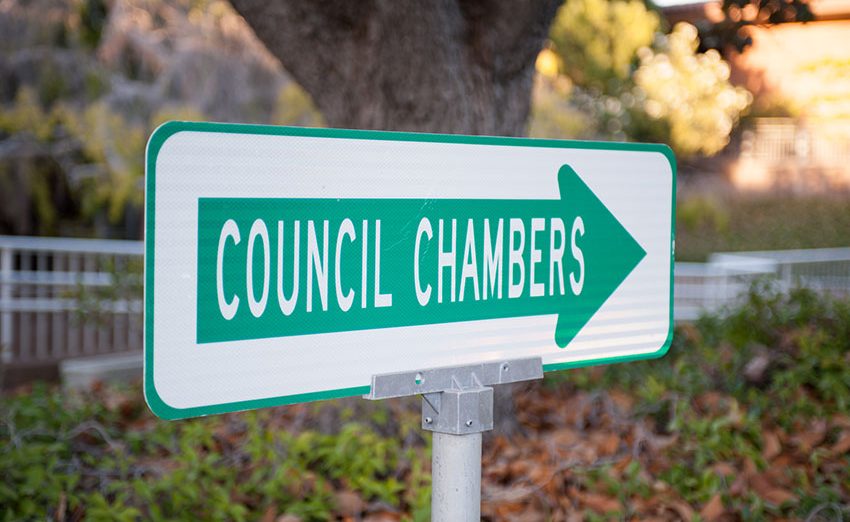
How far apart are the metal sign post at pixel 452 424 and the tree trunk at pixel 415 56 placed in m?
2.34

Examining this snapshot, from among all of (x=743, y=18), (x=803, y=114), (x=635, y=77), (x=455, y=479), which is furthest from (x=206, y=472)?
(x=803, y=114)

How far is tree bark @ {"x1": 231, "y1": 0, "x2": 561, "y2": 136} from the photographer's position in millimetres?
3697

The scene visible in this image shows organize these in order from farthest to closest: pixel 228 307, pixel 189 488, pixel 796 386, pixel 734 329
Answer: pixel 734 329 → pixel 796 386 → pixel 189 488 → pixel 228 307

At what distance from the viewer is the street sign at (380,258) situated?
1.30 metres

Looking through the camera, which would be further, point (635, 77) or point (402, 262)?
point (635, 77)

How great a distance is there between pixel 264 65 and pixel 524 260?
1274cm

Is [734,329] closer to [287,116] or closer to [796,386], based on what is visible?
[796,386]

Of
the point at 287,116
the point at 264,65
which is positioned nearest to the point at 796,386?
the point at 287,116

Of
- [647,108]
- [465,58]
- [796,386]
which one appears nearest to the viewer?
[465,58]

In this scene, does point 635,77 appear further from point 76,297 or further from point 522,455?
point 522,455

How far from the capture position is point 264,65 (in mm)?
13844

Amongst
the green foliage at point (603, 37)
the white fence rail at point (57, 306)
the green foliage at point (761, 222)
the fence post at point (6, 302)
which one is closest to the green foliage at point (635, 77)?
the green foliage at point (603, 37)

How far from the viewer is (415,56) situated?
3.71 metres

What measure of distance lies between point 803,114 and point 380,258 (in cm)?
2515
